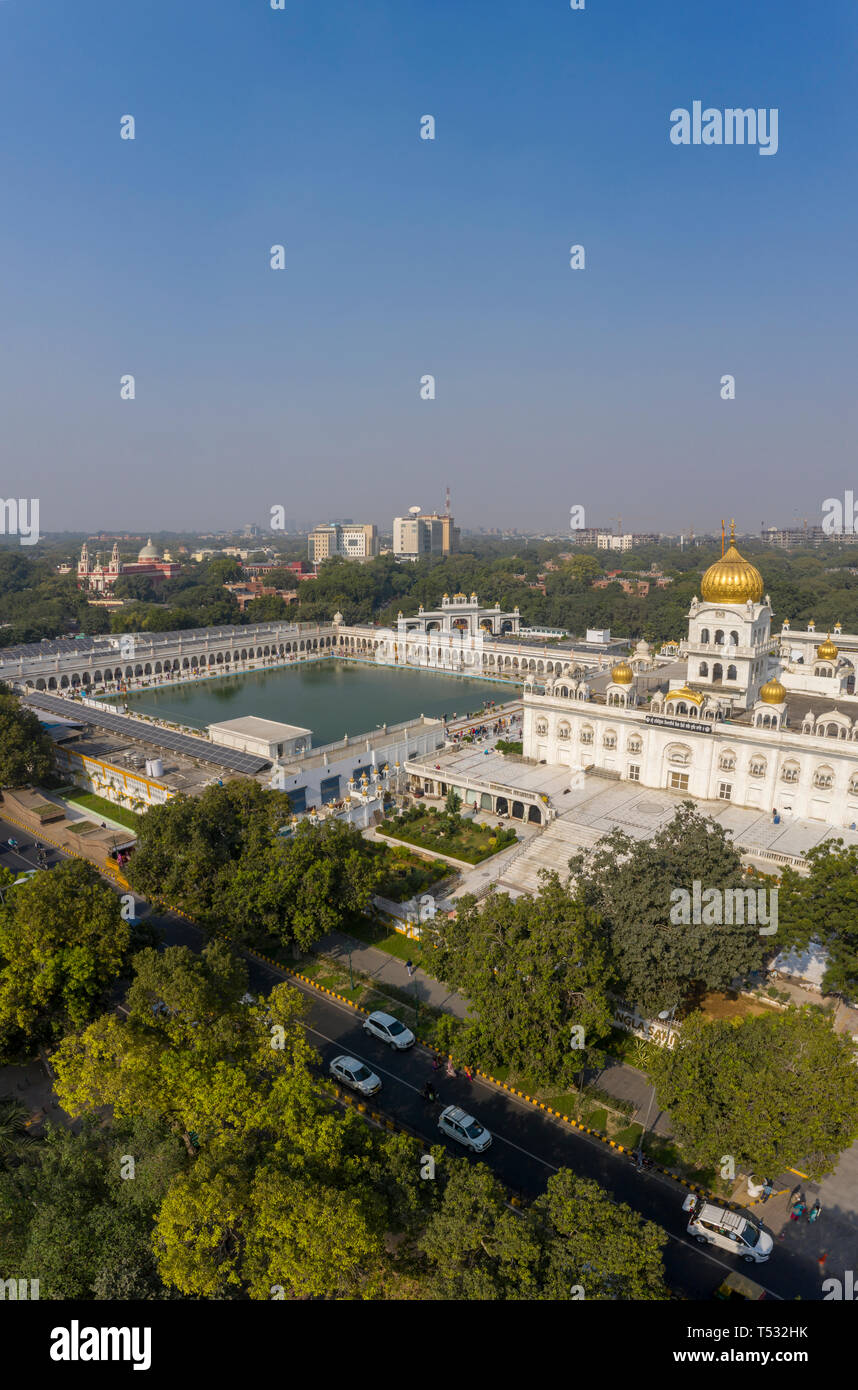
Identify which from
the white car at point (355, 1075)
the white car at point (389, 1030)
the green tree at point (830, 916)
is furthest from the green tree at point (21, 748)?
the green tree at point (830, 916)

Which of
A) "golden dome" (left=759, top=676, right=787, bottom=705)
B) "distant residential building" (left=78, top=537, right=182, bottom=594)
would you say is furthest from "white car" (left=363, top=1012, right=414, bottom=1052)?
"distant residential building" (left=78, top=537, right=182, bottom=594)

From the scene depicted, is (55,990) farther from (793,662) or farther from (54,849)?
(793,662)

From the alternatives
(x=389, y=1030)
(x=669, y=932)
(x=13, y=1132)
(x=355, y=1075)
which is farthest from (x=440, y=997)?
(x=13, y=1132)

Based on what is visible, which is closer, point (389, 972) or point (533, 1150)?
point (533, 1150)

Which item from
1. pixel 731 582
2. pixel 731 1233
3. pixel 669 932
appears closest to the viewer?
pixel 731 1233

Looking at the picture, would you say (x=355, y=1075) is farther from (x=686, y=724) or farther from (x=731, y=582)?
(x=731, y=582)

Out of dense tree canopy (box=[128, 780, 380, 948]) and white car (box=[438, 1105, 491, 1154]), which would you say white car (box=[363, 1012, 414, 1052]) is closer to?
white car (box=[438, 1105, 491, 1154])

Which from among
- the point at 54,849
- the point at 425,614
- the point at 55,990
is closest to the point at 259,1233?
the point at 55,990
